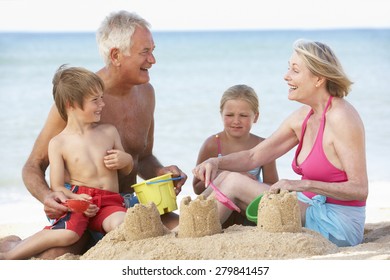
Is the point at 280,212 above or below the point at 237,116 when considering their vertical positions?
below

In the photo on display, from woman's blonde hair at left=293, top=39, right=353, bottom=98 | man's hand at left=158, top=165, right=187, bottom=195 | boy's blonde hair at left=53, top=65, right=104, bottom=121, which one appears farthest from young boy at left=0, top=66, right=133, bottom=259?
woman's blonde hair at left=293, top=39, right=353, bottom=98

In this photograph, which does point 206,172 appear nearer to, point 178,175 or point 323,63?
point 178,175

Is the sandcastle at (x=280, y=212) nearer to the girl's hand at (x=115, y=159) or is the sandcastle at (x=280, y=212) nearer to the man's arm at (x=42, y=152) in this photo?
the girl's hand at (x=115, y=159)

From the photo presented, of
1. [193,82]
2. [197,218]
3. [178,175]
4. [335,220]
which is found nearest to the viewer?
[197,218]

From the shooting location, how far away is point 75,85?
13.2ft

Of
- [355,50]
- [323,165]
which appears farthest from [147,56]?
[355,50]

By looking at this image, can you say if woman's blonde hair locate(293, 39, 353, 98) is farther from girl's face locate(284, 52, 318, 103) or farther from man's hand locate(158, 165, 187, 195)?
man's hand locate(158, 165, 187, 195)

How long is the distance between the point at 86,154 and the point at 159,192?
0.42m

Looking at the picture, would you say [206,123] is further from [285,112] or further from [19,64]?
[19,64]

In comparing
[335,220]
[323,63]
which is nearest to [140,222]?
[335,220]

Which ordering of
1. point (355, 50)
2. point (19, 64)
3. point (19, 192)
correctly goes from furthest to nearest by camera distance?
point (355, 50)
point (19, 64)
point (19, 192)
